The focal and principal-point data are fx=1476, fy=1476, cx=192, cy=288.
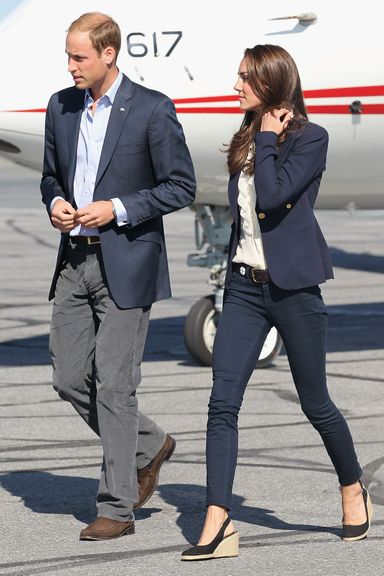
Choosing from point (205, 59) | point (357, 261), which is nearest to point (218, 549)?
point (205, 59)

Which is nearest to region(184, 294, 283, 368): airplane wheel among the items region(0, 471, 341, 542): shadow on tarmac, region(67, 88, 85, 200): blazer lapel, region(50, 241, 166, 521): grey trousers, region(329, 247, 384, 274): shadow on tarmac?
region(0, 471, 341, 542): shadow on tarmac

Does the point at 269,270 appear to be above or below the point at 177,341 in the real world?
above

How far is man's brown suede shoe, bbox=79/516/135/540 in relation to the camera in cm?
580

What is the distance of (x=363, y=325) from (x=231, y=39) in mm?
3831

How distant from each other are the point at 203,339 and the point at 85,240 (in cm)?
435

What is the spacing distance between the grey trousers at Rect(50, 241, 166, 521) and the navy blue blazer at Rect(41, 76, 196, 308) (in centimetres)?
8

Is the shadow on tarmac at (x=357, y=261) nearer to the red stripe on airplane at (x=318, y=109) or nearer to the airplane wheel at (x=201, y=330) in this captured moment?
the airplane wheel at (x=201, y=330)

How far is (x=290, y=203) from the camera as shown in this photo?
18.3ft

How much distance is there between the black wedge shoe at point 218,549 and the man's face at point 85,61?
1834 millimetres

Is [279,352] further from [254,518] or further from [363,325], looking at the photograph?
[254,518]

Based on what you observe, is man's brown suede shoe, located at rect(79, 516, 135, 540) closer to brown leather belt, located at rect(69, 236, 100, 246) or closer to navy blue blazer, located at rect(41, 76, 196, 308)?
navy blue blazer, located at rect(41, 76, 196, 308)

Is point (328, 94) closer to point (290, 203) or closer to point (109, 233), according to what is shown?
point (109, 233)

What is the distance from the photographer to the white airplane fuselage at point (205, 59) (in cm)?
922

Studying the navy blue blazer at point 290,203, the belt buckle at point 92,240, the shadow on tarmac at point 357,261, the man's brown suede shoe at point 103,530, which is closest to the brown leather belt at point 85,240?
the belt buckle at point 92,240
